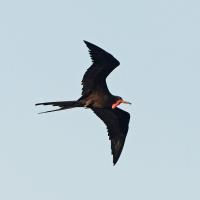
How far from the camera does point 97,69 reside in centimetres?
1916

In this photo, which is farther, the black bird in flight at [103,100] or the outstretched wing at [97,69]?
the black bird in flight at [103,100]

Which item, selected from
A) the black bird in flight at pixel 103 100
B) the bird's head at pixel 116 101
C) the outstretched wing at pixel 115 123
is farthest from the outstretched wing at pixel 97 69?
the outstretched wing at pixel 115 123

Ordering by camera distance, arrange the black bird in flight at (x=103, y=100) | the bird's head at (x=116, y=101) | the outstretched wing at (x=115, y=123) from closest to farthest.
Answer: the black bird in flight at (x=103, y=100)
the bird's head at (x=116, y=101)
the outstretched wing at (x=115, y=123)

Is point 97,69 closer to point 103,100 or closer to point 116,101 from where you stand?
point 103,100

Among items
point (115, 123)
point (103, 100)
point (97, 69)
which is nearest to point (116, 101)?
point (103, 100)

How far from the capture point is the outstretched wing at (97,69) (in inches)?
735

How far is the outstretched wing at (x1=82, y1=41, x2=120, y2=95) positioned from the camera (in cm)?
1867

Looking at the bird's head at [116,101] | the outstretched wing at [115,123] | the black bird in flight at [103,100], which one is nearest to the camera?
the black bird in flight at [103,100]

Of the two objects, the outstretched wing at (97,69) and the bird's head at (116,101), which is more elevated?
the outstretched wing at (97,69)

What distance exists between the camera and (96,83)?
19.5 meters

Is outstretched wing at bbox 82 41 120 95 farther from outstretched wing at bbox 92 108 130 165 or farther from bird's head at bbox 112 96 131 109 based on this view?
outstretched wing at bbox 92 108 130 165

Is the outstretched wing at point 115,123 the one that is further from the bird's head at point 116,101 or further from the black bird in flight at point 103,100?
the bird's head at point 116,101

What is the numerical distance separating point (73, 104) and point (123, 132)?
102 inches

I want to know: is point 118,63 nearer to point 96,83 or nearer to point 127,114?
point 96,83
